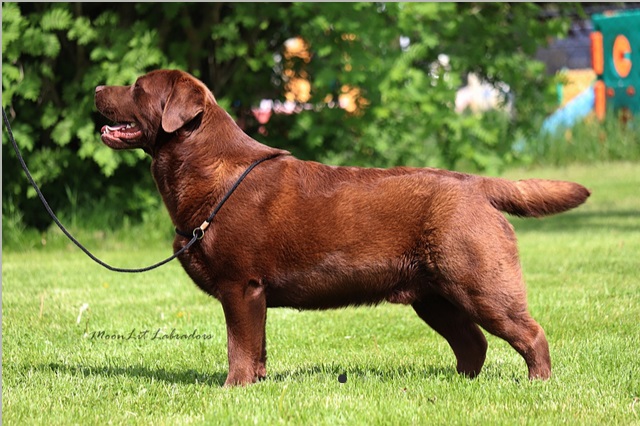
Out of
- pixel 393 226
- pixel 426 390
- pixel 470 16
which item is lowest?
pixel 426 390

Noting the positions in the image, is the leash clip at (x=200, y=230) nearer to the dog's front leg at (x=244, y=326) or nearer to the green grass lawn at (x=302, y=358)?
the dog's front leg at (x=244, y=326)

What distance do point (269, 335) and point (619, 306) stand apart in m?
2.35

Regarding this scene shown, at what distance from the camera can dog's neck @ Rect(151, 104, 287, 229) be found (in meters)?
4.63

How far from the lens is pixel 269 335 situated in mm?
6215

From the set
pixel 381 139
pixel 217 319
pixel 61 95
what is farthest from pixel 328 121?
pixel 217 319

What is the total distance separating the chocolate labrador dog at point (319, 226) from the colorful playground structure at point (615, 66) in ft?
46.4

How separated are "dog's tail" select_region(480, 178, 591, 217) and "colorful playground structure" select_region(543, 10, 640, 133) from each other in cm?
1397

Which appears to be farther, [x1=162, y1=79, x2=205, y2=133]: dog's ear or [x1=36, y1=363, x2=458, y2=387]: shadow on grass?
[x1=36, y1=363, x2=458, y2=387]: shadow on grass

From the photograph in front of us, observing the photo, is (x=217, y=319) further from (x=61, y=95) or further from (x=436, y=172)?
(x=61, y=95)

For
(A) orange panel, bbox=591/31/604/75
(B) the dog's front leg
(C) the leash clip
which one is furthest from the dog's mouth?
(A) orange panel, bbox=591/31/604/75

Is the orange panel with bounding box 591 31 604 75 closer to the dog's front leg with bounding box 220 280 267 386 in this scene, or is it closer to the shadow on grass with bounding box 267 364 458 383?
the shadow on grass with bounding box 267 364 458 383

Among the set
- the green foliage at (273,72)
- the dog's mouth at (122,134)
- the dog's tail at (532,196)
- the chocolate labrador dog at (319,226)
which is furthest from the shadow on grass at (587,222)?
the dog's mouth at (122,134)

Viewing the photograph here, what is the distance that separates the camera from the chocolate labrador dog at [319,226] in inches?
173

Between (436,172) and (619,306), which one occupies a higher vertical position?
(436,172)
